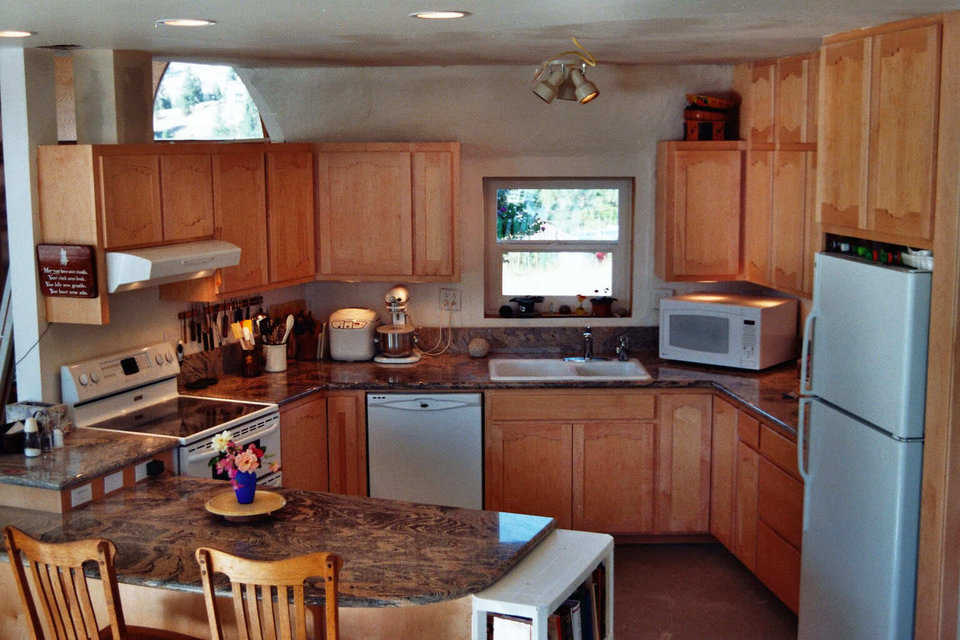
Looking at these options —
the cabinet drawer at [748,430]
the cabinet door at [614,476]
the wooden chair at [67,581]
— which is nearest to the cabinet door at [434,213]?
the cabinet door at [614,476]

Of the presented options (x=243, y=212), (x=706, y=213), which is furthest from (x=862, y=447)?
(x=243, y=212)

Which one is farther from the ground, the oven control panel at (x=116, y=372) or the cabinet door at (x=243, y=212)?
the cabinet door at (x=243, y=212)

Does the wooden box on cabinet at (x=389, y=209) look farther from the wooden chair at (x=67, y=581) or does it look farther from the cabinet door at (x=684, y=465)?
the wooden chair at (x=67, y=581)

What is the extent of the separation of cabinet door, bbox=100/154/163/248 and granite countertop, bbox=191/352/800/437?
98 centimetres

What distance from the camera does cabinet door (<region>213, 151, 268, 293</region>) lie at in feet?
16.4

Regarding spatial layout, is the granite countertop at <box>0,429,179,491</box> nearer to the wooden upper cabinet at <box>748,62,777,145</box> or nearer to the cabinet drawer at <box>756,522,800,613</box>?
the cabinet drawer at <box>756,522,800,613</box>

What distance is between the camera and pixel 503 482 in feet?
18.2

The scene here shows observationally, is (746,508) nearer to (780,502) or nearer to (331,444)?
(780,502)

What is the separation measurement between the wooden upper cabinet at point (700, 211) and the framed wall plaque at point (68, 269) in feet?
9.76

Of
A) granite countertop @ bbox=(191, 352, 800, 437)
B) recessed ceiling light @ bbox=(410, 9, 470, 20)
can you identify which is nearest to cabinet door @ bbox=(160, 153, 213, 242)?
granite countertop @ bbox=(191, 352, 800, 437)

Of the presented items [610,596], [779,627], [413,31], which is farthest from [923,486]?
[413,31]

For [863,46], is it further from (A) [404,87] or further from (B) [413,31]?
(A) [404,87]

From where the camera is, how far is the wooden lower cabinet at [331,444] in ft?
17.1

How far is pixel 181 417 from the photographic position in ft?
15.2
